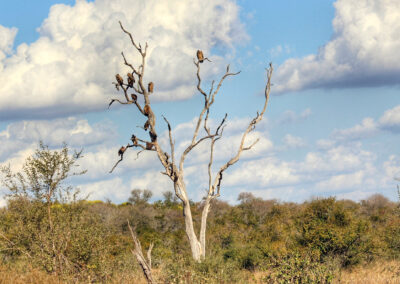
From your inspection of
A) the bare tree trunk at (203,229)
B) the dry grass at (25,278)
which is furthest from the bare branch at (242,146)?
the dry grass at (25,278)

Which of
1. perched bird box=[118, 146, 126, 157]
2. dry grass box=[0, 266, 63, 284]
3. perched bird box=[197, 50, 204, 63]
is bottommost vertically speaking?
dry grass box=[0, 266, 63, 284]

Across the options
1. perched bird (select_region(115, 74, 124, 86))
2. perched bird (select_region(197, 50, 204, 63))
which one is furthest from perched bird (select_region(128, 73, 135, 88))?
perched bird (select_region(197, 50, 204, 63))

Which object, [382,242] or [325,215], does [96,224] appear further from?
[382,242]

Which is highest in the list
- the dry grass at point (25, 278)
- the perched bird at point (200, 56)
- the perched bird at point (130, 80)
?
the perched bird at point (200, 56)

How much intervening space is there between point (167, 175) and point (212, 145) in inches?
106

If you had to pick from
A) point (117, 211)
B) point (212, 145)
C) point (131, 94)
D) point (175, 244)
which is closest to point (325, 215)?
point (212, 145)

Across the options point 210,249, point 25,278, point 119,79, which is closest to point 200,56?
point 119,79

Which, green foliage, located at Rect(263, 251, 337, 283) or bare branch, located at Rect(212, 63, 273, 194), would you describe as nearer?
green foliage, located at Rect(263, 251, 337, 283)

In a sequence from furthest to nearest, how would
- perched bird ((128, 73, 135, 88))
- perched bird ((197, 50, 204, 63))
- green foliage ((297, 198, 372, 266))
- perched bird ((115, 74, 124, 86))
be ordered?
green foliage ((297, 198, 372, 266)) < perched bird ((197, 50, 204, 63)) < perched bird ((115, 74, 124, 86)) < perched bird ((128, 73, 135, 88))

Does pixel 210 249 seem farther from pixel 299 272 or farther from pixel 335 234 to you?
pixel 299 272

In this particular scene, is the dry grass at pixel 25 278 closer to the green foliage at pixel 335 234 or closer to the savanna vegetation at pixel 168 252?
the savanna vegetation at pixel 168 252

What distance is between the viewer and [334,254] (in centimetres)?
2517

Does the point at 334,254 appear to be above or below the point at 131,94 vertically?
below

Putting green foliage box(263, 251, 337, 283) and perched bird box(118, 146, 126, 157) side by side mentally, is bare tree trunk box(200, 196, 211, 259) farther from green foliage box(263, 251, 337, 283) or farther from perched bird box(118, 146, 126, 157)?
green foliage box(263, 251, 337, 283)
